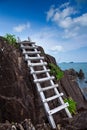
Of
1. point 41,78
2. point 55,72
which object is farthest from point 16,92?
point 55,72

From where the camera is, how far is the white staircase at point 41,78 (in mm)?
8812

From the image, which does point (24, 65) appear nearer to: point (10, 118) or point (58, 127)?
point (10, 118)

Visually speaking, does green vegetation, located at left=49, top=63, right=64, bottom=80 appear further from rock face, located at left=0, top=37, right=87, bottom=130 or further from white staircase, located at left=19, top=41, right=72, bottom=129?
rock face, located at left=0, top=37, right=87, bottom=130

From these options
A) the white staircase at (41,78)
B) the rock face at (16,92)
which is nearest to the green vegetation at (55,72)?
the white staircase at (41,78)

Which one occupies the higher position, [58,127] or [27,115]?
[27,115]

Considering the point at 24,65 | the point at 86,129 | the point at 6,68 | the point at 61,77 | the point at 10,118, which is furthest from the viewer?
the point at 61,77

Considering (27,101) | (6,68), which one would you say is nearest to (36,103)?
(27,101)

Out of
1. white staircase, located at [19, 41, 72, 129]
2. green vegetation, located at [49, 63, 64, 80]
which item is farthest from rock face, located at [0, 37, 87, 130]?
green vegetation, located at [49, 63, 64, 80]

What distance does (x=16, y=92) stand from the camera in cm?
888

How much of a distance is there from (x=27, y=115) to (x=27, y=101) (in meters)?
0.52

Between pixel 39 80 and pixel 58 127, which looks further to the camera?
pixel 39 80

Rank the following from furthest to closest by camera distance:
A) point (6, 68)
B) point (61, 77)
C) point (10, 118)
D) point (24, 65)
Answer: point (61, 77) → point (24, 65) → point (6, 68) → point (10, 118)

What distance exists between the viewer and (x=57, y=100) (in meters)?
10.0

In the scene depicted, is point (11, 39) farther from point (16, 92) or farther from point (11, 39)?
point (16, 92)
